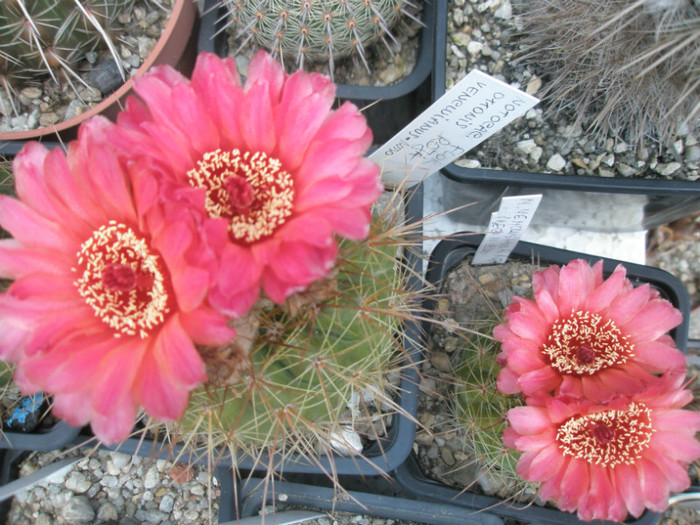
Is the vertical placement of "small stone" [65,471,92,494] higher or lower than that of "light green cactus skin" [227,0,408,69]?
lower

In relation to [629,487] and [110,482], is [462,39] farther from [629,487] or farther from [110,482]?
[110,482]

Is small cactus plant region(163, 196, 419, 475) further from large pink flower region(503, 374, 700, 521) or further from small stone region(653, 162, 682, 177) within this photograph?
small stone region(653, 162, 682, 177)

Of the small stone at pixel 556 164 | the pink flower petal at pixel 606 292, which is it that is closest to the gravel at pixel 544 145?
the small stone at pixel 556 164

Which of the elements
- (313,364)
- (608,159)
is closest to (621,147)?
(608,159)

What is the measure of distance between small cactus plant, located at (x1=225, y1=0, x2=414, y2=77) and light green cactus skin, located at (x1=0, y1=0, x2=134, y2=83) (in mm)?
274

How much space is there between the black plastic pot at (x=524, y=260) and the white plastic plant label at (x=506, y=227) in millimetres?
41

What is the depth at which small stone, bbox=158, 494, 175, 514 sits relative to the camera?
3.74ft

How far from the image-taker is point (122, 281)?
22.6 inches

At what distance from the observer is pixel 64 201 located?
58cm

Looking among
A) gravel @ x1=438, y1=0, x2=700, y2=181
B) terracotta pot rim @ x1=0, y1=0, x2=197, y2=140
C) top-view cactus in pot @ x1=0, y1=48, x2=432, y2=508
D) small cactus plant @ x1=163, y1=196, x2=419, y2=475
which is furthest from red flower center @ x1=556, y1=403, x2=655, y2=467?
terracotta pot rim @ x1=0, y1=0, x2=197, y2=140

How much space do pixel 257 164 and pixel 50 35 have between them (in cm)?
80

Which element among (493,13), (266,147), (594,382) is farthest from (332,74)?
(594,382)

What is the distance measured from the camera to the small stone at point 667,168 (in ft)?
3.95

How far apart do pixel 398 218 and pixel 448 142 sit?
173 millimetres
